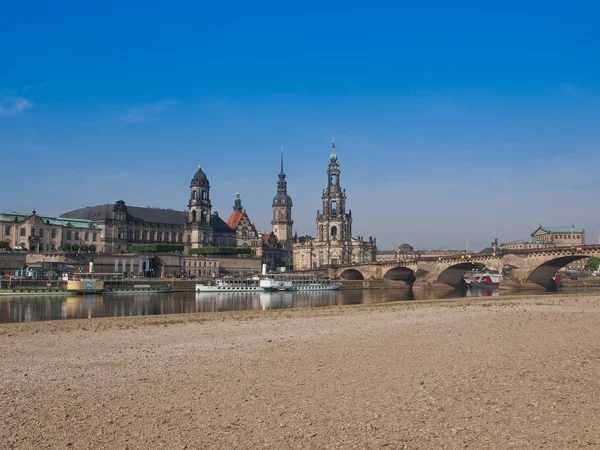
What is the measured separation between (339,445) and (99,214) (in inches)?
4445

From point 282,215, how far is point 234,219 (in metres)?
12.0

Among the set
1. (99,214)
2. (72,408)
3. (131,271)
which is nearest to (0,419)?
(72,408)

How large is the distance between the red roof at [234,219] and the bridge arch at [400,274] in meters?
52.9

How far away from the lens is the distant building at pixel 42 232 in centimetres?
9769

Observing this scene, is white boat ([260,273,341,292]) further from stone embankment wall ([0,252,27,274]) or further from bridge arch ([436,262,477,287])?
stone embankment wall ([0,252,27,274])

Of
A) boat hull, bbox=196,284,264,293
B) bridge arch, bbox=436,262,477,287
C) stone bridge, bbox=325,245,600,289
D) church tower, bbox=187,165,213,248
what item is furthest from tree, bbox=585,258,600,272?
boat hull, bbox=196,284,264,293

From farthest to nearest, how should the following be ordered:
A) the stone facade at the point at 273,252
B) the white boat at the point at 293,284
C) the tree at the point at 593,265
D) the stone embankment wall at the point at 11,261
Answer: the tree at the point at 593,265, the stone facade at the point at 273,252, the stone embankment wall at the point at 11,261, the white boat at the point at 293,284

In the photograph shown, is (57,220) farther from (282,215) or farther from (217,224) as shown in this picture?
(282,215)

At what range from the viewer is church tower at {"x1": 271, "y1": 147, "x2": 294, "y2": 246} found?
146125 mm

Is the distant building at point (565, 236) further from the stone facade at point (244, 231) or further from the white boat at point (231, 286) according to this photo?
the white boat at point (231, 286)

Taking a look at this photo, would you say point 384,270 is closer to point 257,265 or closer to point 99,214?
point 257,265

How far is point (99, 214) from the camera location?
4528 inches

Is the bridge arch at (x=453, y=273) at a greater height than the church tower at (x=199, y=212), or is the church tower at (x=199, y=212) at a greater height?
the church tower at (x=199, y=212)

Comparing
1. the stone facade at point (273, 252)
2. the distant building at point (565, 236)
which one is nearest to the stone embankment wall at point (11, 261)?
the stone facade at point (273, 252)
